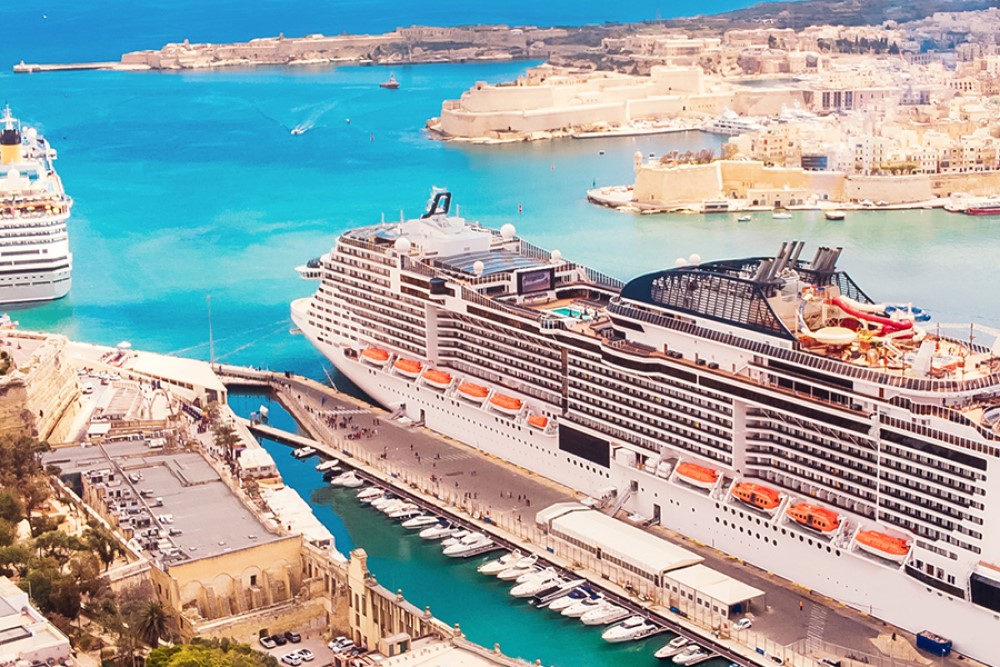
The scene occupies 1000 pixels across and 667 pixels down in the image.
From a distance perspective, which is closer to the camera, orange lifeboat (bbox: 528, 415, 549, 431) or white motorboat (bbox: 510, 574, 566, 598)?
white motorboat (bbox: 510, 574, 566, 598)

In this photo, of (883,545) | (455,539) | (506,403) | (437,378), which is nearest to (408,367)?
(437,378)

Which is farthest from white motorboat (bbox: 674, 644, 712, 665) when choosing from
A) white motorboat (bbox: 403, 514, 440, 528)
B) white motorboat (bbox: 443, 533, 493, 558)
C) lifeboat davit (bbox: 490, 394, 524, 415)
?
lifeboat davit (bbox: 490, 394, 524, 415)

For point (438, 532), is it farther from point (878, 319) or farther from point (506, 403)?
point (878, 319)

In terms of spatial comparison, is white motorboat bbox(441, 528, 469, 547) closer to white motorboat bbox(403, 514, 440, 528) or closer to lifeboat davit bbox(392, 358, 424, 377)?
white motorboat bbox(403, 514, 440, 528)

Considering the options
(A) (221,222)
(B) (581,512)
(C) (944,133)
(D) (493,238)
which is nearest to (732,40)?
(C) (944,133)

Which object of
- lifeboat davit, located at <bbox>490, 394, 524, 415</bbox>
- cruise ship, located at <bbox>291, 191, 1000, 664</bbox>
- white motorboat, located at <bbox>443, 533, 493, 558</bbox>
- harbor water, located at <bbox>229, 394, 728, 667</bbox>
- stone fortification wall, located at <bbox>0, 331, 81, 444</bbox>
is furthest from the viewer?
lifeboat davit, located at <bbox>490, 394, 524, 415</bbox>
